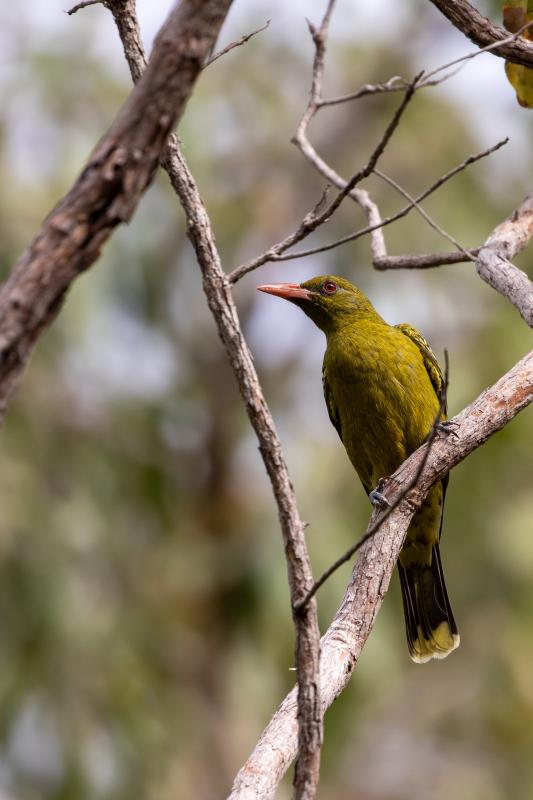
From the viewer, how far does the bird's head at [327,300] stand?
5.87 meters

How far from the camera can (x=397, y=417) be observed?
5.33 m

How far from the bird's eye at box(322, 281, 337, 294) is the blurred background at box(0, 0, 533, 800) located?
1.93 m

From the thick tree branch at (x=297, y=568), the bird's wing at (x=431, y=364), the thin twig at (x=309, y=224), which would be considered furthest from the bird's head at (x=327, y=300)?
the thick tree branch at (x=297, y=568)

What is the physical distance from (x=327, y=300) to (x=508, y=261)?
5.37 feet

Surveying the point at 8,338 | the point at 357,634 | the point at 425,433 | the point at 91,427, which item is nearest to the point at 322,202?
the point at 357,634

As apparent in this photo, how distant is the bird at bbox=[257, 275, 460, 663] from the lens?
5.36 meters

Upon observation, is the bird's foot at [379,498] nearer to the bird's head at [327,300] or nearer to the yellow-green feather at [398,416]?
the yellow-green feather at [398,416]

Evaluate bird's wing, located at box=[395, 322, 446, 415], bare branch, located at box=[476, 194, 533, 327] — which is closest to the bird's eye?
bird's wing, located at box=[395, 322, 446, 415]

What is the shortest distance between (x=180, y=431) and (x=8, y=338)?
10244 mm

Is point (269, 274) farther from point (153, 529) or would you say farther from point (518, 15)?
point (518, 15)

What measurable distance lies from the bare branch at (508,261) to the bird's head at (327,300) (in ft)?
4.04

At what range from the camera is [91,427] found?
36.5 feet

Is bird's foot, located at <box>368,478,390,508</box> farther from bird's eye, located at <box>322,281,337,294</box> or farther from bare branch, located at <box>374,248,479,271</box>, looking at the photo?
bird's eye, located at <box>322,281,337,294</box>

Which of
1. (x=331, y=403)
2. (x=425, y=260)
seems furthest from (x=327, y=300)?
(x=425, y=260)
